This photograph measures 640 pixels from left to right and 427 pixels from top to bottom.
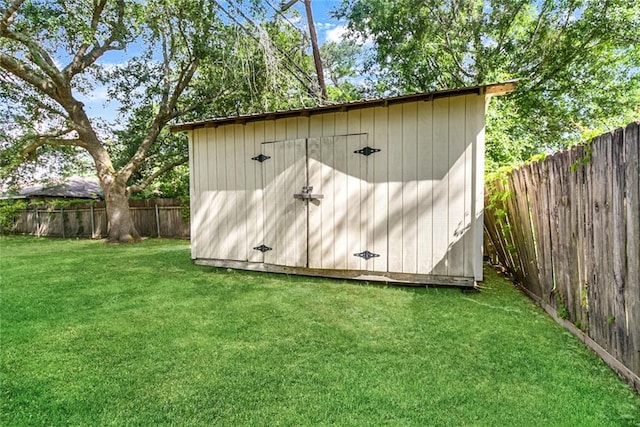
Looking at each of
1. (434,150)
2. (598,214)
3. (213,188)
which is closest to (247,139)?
(213,188)

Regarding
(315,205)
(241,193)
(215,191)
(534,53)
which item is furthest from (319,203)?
(534,53)

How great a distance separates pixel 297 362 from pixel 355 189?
250 cm

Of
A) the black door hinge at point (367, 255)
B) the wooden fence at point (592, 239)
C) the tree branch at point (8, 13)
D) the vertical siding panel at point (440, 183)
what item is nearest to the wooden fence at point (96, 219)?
the tree branch at point (8, 13)

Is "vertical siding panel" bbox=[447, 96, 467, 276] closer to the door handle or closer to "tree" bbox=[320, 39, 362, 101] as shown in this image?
the door handle

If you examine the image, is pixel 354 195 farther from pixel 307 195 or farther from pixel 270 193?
pixel 270 193

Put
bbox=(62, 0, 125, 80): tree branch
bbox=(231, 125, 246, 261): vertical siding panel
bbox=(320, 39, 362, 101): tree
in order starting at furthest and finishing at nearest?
bbox=(320, 39, 362, 101): tree → bbox=(62, 0, 125, 80): tree branch → bbox=(231, 125, 246, 261): vertical siding panel

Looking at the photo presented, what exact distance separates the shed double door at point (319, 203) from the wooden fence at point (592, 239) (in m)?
1.69

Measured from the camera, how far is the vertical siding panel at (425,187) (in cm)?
387

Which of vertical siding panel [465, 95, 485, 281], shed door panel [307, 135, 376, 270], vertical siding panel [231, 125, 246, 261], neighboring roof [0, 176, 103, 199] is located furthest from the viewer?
neighboring roof [0, 176, 103, 199]

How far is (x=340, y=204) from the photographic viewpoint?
428 centimetres

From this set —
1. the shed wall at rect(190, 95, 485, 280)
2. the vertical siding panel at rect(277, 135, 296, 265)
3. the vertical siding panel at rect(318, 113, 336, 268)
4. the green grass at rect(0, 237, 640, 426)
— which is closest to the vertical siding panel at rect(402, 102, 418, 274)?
the shed wall at rect(190, 95, 485, 280)

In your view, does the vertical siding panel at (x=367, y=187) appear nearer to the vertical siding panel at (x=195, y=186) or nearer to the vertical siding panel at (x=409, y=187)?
the vertical siding panel at (x=409, y=187)

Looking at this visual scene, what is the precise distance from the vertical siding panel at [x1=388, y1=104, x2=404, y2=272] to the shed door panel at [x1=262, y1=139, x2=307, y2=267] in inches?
43.4

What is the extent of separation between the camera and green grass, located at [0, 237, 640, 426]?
1569mm
